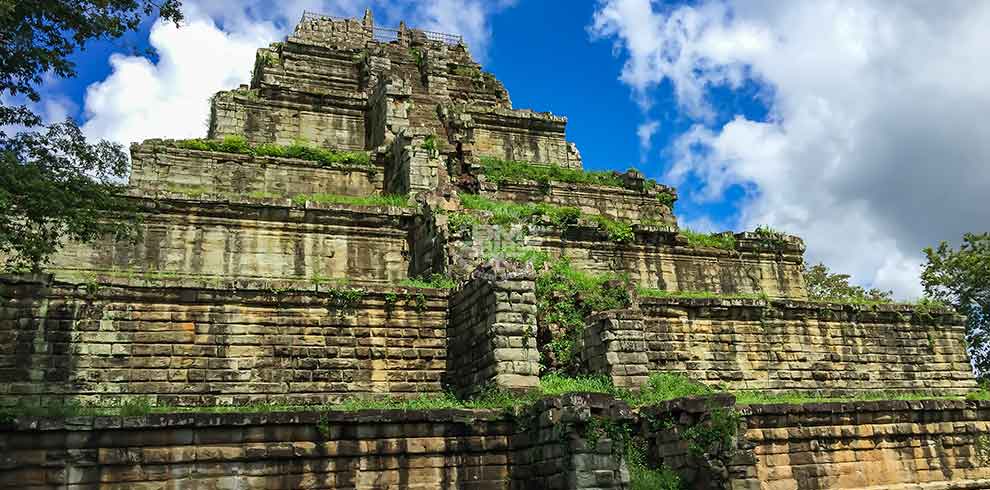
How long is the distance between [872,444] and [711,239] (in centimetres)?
1009

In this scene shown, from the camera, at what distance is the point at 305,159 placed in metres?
22.2

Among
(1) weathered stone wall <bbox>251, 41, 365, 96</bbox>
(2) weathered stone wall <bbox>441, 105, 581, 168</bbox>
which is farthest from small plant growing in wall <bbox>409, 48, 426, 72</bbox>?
(2) weathered stone wall <bbox>441, 105, 581, 168</bbox>

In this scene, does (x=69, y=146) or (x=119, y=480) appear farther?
(x=69, y=146)

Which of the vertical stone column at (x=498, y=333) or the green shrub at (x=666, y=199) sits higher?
the green shrub at (x=666, y=199)

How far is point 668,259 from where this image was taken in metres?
21.9

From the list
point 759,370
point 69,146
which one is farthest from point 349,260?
point 759,370

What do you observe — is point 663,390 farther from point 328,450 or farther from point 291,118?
point 291,118

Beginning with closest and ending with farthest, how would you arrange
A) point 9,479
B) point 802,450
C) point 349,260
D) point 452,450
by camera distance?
point 9,479
point 452,450
point 802,450
point 349,260

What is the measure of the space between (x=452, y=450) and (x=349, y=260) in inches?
353

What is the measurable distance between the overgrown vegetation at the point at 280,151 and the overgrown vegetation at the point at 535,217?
389 centimetres

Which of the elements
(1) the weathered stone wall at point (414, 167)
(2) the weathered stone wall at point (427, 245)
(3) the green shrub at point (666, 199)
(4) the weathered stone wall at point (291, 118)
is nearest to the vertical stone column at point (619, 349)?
(2) the weathered stone wall at point (427, 245)

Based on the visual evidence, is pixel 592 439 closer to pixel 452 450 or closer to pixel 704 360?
pixel 452 450

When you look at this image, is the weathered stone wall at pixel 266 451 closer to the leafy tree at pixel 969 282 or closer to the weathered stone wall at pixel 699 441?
the weathered stone wall at pixel 699 441

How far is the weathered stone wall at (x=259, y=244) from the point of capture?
17.3 m
